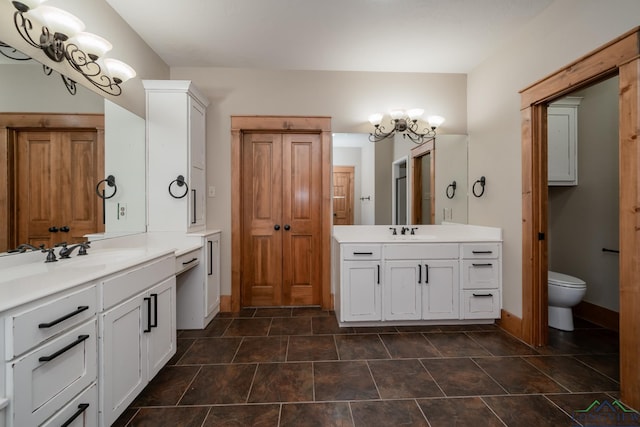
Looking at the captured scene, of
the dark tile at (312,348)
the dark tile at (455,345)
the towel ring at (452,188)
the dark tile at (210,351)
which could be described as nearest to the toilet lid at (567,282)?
the dark tile at (455,345)

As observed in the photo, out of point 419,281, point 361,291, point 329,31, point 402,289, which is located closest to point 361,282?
point 361,291

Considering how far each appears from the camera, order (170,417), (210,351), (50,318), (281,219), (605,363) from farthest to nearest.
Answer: (281,219), (210,351), (605,363), (170,417), (50,318)

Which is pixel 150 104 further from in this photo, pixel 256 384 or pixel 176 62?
pixel 256 384

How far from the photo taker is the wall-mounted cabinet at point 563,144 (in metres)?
2.94

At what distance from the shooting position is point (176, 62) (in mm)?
2967

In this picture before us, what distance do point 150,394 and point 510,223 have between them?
3032mm

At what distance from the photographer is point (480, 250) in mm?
2686

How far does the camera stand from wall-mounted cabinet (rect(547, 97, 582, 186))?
9.64 ft

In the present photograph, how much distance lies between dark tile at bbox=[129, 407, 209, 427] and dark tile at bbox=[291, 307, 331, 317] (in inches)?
58.6

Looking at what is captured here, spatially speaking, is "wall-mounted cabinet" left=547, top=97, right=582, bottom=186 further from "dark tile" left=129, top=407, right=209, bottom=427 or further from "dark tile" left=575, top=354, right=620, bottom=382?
"dark tile" left=129, top=407, right=209, bottom=427

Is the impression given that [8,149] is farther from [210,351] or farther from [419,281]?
[419,281]

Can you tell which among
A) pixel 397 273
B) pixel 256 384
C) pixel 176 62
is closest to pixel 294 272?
pixel 397 273

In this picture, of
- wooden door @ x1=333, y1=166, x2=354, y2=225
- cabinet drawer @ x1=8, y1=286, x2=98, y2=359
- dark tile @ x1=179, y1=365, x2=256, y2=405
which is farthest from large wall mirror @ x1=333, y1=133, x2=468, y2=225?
cabinet drawer @ x1=8, y1=286, x2=98, y2=359

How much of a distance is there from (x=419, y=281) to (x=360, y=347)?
814 mm
